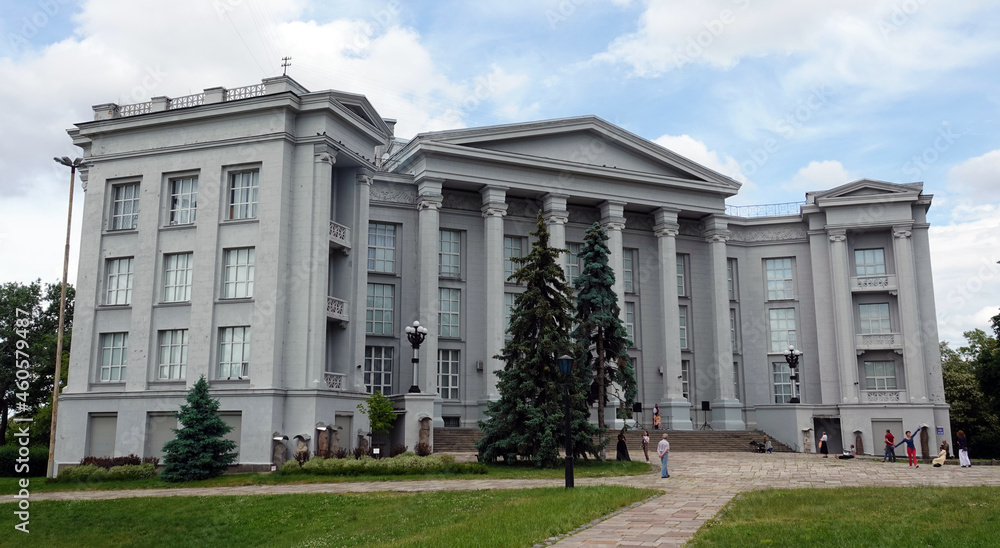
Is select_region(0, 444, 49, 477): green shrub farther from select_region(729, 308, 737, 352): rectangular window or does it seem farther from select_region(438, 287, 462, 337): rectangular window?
select_region(729, 308, 737, 352): rectangular window

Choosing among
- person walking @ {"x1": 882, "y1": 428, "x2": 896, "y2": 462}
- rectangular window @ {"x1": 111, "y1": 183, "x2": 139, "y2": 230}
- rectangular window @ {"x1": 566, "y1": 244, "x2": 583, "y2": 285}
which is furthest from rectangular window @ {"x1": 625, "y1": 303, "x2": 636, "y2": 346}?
rectangular window @ {"x1": 111, "y1": 183, "x2": 139, "y2": 230}

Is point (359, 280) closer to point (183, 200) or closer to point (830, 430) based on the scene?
point (183, 200)

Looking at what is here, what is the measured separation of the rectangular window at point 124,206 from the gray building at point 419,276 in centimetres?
7

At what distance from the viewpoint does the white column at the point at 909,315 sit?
143 feet

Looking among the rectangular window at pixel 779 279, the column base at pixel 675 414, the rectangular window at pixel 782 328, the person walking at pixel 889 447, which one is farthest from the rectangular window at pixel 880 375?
the person walking at pixel 889 447

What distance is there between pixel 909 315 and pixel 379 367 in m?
28.7

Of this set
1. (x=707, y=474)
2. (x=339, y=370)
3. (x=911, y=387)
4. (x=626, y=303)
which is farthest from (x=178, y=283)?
(x=911, y=387)

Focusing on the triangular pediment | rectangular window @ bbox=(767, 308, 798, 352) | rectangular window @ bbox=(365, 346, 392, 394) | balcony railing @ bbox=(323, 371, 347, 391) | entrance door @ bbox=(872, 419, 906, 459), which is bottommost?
entrance door @ bbox=(872, 419, 906, 459)

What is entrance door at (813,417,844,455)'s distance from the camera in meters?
42.3

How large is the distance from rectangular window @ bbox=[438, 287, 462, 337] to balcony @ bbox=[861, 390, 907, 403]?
865 inches

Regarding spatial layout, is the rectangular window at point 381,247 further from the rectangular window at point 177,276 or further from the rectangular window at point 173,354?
the rectangular window at point 173,354

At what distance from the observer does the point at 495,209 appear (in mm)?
41406

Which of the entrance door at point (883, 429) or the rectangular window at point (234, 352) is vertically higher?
the rectangular window at point (234, 352)

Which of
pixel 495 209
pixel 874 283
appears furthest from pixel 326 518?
pixel 874 283
